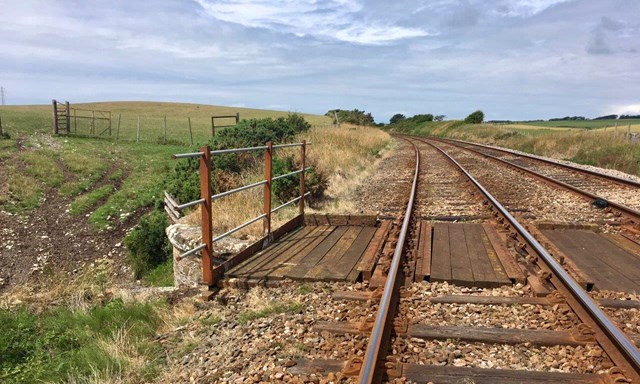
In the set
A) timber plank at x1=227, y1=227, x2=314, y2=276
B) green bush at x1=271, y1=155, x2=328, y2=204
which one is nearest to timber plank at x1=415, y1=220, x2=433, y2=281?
timber plank at x1=227, y1=227, x2=314, y2=276

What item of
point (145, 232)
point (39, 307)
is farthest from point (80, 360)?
point (145, 232)

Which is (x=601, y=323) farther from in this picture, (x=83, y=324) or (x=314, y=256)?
(x=83, y=324)

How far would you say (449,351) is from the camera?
3.65 metres

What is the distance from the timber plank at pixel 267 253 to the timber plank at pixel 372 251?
114 cm

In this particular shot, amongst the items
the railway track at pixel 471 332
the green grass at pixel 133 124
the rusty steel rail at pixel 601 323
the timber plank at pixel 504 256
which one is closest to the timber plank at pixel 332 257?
the railway track at pixel 471 332

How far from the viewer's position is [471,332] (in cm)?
390

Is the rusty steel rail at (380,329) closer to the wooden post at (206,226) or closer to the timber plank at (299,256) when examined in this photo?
the timber plank at (299,256)

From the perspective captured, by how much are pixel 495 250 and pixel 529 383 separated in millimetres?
3107

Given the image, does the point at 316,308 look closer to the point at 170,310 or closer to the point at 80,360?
the point at 170,310

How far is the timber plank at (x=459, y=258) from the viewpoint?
5114mm

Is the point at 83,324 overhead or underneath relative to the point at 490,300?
underneath

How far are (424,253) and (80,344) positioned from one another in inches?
150

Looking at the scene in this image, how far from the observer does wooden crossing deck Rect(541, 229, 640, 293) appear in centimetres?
500

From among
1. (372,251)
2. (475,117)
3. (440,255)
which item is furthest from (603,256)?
(475,117)
